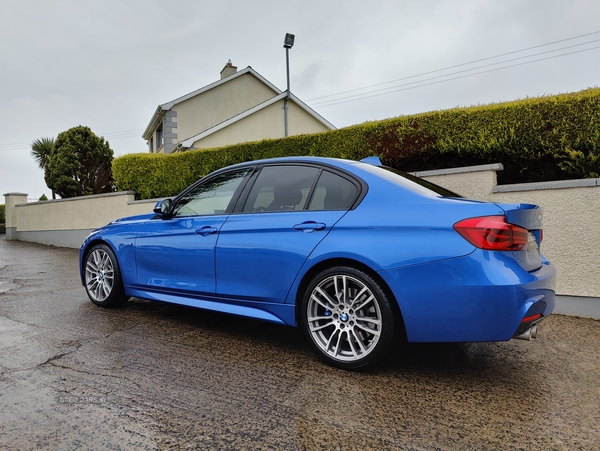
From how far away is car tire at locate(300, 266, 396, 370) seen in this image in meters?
2.88

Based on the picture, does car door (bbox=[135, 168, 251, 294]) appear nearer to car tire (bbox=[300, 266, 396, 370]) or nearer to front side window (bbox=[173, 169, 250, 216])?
front side window (bbox=[173, 169, 250, 216])

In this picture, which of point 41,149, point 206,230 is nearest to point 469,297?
point 206,230

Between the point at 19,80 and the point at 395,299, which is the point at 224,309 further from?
the point at 19,80

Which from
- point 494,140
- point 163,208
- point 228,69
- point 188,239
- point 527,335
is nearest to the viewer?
point 527,335

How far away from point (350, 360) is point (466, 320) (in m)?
0.84

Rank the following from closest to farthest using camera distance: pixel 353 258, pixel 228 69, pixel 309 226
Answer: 1. pixel 353 258
2. pixel 309 226
3. pixel 228 69

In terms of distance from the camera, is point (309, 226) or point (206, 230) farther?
point (206, 230)

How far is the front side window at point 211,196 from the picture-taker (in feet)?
13.2

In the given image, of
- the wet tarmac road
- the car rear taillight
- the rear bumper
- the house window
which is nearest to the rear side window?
the rear bumper

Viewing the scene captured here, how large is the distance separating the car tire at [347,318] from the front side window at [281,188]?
699mm

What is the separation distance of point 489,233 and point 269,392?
167 cm

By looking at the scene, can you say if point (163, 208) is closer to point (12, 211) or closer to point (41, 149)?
point (12, 211)

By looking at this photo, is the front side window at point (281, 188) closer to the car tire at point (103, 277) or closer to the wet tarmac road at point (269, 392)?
the wet tarmac road at point (269, 392)

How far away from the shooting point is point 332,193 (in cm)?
335
